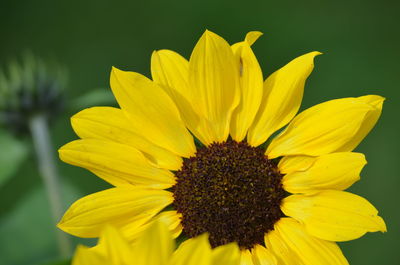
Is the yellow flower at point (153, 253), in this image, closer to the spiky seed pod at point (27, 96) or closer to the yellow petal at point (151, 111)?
the yellow petal at point (151, 111)

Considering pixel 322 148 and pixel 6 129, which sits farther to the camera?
pixel 6 129

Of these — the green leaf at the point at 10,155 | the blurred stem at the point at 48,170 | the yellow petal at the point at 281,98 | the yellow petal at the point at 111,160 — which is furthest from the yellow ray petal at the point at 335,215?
the green leaf at the point at 10,155

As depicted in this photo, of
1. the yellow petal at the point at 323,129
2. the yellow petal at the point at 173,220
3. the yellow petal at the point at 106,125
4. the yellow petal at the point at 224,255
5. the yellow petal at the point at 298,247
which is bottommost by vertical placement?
the yellow petal at the point at 298,247

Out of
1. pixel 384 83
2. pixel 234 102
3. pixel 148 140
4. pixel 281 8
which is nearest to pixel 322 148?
pixel 234 102

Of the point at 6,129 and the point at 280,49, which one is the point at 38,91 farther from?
the point at 280,49

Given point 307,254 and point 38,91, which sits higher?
point 38,91

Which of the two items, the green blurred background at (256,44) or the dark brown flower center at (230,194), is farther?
the green blurred background at (256,44)

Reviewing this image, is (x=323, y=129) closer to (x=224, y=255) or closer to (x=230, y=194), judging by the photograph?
(x=230, y=194)
